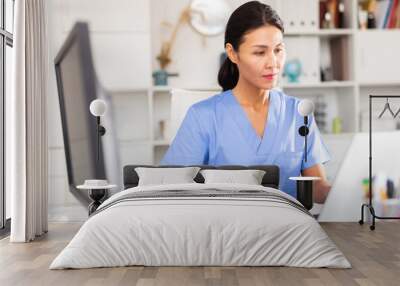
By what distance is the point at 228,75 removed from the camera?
6.23 meters

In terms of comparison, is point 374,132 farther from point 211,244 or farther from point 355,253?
point 211,244

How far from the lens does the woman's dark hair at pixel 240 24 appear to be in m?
6.11

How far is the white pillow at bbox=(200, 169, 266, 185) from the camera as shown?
17.9 ft

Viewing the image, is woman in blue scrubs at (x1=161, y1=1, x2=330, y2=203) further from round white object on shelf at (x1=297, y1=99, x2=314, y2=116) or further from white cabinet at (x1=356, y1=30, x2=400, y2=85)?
white cabinet at (x1=356, y1=30, x2=400, y2=85)

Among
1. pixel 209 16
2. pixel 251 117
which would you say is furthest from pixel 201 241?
pixel 209 16

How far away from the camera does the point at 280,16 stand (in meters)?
6.21

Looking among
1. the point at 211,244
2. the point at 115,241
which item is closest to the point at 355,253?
the point at 211,244

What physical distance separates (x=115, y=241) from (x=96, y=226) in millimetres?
156

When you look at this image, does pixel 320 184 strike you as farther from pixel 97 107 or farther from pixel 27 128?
pixel 27 128

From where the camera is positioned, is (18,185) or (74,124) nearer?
(18,185)

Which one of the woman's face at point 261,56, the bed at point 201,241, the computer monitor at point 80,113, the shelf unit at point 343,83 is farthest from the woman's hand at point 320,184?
the bed at point 201,241

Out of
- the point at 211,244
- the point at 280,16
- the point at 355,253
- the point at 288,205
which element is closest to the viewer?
the point at 211,244

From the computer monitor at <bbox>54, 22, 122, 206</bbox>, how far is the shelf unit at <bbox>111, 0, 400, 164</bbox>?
212mm

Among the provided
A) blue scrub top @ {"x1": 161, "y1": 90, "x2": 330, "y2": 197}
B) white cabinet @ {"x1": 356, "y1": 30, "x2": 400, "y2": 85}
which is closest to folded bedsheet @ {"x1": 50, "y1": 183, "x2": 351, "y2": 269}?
blue scrub top @ {"x1": 161, "y1": 90, "x2": 330, "y2": 197}
